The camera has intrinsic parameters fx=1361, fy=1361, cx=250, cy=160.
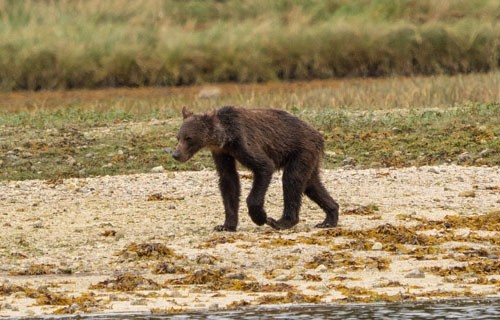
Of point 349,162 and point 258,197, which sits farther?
point 349,162

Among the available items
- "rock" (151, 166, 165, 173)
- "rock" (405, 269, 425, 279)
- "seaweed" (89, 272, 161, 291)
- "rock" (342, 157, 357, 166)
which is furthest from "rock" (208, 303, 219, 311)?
"rock" (342, 157, 357, 166)

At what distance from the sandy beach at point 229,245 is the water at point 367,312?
0.17 meters

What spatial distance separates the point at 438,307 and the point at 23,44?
897 inches

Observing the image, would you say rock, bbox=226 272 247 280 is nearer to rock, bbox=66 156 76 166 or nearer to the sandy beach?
the sandy beach

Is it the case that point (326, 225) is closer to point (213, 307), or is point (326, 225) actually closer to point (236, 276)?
point (236, 276)

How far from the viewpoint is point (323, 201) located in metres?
12.9

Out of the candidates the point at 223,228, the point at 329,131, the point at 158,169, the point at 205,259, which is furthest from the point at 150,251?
the point at 329,131

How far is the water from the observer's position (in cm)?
937

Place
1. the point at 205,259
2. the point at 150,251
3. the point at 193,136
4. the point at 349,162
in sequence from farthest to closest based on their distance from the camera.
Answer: the point at 349,162 → the point at 193,136 → the point at 150,251 → the point at 205,259

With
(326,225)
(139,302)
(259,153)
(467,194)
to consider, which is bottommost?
(467,194)

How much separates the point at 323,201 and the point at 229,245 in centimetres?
144

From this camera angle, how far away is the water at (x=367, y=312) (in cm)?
937

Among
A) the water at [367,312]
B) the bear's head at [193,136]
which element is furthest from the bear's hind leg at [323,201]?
the water at [367,312]

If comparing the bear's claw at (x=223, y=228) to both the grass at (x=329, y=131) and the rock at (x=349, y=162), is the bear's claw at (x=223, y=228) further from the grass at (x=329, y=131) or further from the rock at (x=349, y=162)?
the rock at (x=349, y=162)
